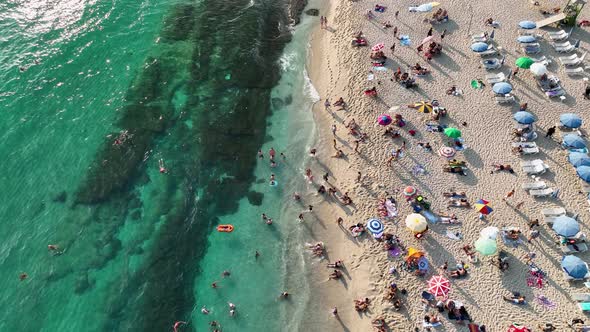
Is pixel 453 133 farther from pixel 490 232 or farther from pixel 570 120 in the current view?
pixel 570 120

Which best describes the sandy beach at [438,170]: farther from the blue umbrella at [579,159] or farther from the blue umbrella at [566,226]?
the blue umbrella at [566,226]

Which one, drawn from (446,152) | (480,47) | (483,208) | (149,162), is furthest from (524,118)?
(149,162)

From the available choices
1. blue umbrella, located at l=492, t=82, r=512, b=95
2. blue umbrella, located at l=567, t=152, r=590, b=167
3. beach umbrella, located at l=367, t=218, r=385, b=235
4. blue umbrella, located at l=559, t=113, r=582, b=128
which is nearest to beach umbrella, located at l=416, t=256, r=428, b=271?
beach umbrella, located at l=367, t=218, r=385, b=235

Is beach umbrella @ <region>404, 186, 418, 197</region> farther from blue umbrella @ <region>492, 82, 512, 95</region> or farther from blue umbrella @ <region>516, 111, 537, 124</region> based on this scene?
blue umbrella @ <region>492, 82, 512, 95</region>

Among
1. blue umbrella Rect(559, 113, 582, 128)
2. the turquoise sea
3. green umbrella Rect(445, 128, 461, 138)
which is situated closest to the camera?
the turquoise sea

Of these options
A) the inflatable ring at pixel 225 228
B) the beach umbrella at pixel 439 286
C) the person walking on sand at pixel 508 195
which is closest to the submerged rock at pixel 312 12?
the inflatable ring at pixel 225 228

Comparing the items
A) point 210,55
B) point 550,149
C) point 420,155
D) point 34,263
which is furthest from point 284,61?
point 34,263

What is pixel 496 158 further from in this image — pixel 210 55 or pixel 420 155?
pixel 210 55

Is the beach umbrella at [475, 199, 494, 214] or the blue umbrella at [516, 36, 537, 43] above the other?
the blue umbrella at [516, 36, 537, 43]
